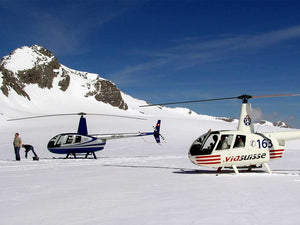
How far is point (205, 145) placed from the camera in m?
12.9

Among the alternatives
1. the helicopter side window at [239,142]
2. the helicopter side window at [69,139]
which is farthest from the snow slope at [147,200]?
the helicopter side window at [69,139]

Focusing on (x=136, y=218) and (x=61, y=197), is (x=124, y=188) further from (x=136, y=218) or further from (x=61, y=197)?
(x=136, y=218)

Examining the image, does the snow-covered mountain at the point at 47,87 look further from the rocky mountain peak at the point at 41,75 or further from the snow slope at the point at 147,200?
the snow slope at the point at 147,200

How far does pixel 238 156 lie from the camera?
12.8m

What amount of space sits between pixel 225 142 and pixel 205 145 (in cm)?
77

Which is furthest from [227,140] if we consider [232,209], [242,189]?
[232,209]

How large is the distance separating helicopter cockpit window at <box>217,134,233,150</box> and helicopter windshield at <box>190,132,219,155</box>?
0.20 metres

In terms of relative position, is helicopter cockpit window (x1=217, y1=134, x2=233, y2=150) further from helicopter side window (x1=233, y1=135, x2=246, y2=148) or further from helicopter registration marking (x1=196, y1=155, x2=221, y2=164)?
helicopter registration marking (x1=196, y1=155, x2=221, y2=164)

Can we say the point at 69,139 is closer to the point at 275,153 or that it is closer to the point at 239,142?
the point at 239,142

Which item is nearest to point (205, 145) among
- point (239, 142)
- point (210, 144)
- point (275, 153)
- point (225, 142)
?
point (210, 144)

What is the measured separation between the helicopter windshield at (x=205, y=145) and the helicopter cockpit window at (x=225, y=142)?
0.64 ft

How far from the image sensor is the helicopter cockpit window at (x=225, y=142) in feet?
41.9

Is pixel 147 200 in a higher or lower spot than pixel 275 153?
lower

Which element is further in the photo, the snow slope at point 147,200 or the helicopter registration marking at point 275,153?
the helicopter registration marking at point 275,153
